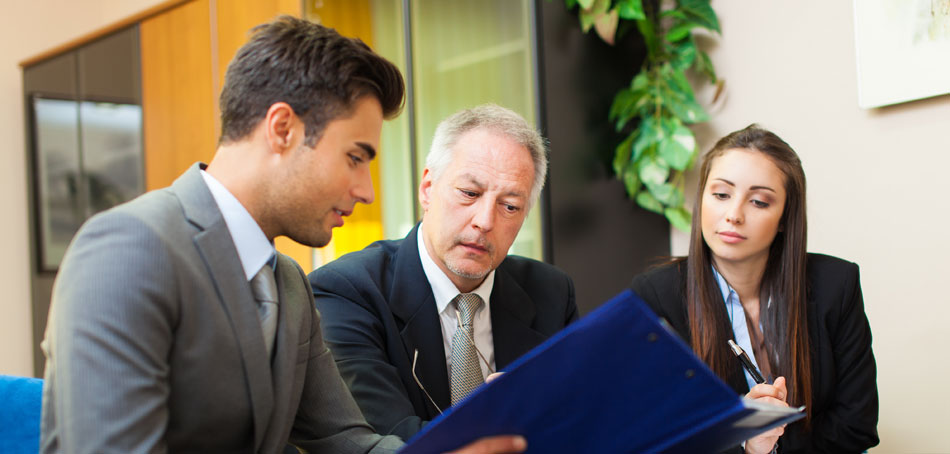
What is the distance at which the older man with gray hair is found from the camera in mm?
1529

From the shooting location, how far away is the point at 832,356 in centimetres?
191

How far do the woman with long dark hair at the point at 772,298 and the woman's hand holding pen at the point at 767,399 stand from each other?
208 mm

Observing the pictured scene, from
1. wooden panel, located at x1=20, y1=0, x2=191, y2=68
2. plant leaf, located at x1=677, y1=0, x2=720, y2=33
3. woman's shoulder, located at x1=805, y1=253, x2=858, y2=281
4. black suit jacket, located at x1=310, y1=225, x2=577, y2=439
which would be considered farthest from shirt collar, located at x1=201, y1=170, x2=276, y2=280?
wooden panel, located at x1=20, y1=0, x2=191, y2=68

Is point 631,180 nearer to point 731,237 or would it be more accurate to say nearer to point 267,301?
point 731,237

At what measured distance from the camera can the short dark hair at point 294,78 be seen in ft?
3.48

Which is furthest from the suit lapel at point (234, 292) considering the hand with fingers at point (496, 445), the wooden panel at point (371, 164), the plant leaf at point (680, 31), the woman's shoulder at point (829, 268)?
the plant leaf at point (680, 31)

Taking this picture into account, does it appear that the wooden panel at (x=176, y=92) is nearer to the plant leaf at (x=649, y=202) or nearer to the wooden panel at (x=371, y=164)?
the wooden panel at (x=371, y=164)

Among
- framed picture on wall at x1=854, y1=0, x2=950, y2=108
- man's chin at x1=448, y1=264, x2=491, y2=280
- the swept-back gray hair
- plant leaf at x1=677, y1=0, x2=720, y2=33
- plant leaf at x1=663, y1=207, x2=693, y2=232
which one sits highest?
plant leaf at x1=677, y1=0, x2=720, y2=33

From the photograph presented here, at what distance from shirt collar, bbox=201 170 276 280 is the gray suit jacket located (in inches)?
0.9

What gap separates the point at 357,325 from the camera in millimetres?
1501

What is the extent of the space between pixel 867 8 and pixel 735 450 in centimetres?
171

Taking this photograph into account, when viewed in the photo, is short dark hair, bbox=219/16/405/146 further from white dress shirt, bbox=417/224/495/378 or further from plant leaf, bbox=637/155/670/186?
plant leaf, bbox=637/155/670/186

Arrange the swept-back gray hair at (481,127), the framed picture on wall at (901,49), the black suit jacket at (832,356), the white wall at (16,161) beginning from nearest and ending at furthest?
Result: the swept-back gray hair at (481,127) < the black suit jacket at (832,356) < the framed picture on wall at (901,49) < the white wall at (16,161)

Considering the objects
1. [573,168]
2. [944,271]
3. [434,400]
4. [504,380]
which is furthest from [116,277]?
[944,271]
